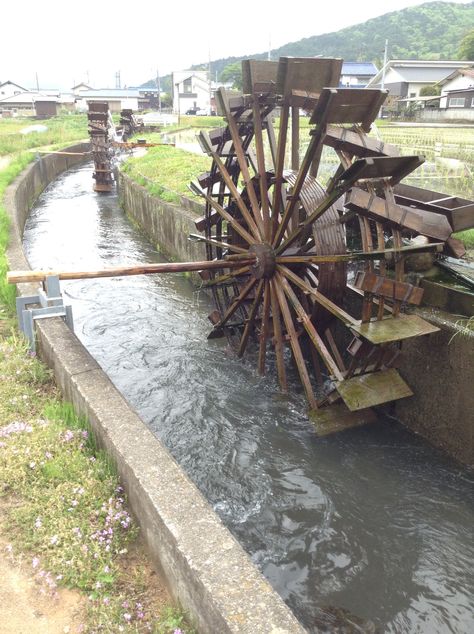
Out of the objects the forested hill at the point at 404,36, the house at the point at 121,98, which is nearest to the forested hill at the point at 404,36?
the forested hill at the point at 404,36

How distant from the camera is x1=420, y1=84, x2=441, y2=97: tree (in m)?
39.4

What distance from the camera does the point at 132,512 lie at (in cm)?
308

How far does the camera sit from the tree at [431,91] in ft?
129

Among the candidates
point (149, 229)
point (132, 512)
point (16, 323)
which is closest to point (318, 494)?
point (132, 512)

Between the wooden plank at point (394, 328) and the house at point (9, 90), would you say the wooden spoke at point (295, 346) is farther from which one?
the house at point (9, 90)

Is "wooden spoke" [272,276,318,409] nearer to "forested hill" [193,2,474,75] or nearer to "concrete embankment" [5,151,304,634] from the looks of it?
"concrete embankment" [5,151,304,634]

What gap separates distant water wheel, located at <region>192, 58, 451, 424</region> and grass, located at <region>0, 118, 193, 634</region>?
2.34 metres

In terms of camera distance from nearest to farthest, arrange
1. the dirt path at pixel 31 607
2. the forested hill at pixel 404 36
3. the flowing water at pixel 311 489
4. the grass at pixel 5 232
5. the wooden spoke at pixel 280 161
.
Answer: the dirt path at pixel 31 607, the flowing water at pixel 311 489, the wooden spoke at pixel 280 161, the grass at pixel 5 232, the forested hill at pixel 404 36

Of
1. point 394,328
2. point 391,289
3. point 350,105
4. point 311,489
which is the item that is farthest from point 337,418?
point 350,105

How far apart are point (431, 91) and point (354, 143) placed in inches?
1601

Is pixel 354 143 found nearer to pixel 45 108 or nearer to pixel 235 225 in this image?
pixel 235 225

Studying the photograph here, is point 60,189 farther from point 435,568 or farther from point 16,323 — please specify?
point 435,568

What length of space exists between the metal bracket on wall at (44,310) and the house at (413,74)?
44.5m

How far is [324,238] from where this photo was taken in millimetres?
5348
